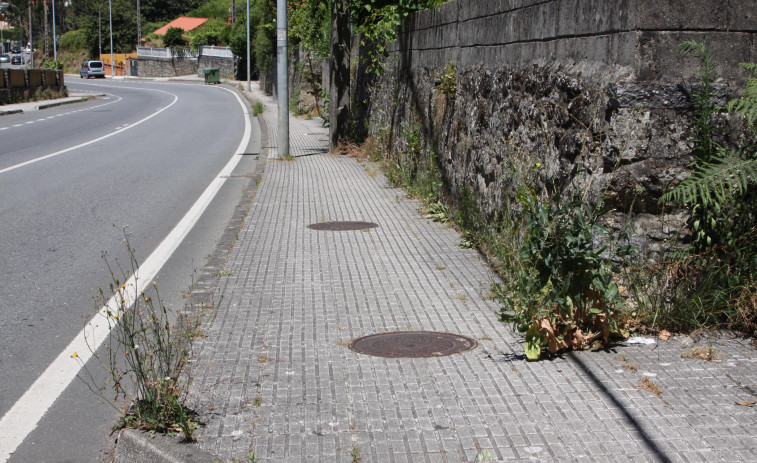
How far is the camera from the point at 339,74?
1825 cm

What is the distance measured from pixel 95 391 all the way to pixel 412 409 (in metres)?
1.93

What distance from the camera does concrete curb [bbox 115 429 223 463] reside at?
146 inches

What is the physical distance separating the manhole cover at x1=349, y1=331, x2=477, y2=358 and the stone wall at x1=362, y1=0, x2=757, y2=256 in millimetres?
1404

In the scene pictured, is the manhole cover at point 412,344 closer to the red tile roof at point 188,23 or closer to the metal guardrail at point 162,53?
the metal guardrail at point 162,53

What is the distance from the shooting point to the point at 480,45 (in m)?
8.95

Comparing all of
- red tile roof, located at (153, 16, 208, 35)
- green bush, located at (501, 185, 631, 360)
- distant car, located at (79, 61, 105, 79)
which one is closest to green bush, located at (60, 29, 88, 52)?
red tile roof, located at (153, 16, 208, 35)

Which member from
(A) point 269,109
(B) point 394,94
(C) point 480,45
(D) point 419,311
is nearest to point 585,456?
(D) point 419,311

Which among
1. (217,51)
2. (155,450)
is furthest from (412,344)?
(217,51)

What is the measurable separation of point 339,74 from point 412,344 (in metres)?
13.7

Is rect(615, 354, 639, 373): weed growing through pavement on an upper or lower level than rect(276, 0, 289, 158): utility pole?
lower

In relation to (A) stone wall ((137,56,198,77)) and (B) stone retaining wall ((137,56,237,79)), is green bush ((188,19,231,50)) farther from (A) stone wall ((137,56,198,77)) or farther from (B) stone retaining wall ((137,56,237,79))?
(A) stone wall ((137,56,198,77))

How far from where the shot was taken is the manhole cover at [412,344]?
508 centimetres

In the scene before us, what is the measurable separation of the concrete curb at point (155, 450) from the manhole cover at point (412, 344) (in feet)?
5.10

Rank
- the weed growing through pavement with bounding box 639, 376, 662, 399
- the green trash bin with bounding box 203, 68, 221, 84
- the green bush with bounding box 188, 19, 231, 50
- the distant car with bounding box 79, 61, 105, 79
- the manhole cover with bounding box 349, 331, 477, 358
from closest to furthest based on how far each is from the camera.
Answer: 1. the weed growing through pavement with bounding box 639, 376, 662, 399
2. the manhole cover with bounding box 349, 331, 477, 358
3. the green trash bin with bounding box 203, 68, 221, 84
4. the distant car with bounding box 79, 61, 105, 79
5. the green bush with bounding box 188, 19, 231, 50
